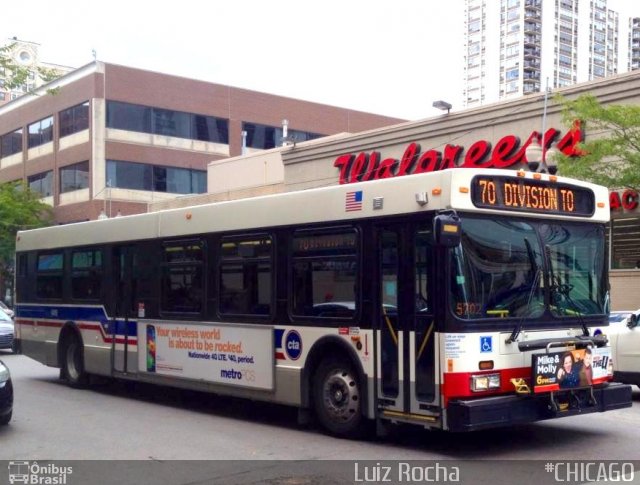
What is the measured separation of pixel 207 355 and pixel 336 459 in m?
3.76

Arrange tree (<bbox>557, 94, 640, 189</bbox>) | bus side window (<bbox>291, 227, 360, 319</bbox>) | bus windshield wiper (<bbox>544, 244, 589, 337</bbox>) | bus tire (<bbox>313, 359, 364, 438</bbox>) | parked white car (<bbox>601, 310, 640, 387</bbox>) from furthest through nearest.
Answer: tree (<bbox>557, 94, 640, 189</bbox>) < parked white car (<bbox>601, 310, 640, 387</bbox>) < bus side window (<bbox>291, 227, 360, 319</bbox>) < bus tire (<bbox>313, 359, 364, 438</bbox>) < bus windshield wiper (<bbox>544, 244, 589, 337</bbox>)

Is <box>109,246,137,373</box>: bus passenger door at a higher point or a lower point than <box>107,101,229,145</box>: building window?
lower

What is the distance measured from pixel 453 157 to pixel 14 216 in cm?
3026

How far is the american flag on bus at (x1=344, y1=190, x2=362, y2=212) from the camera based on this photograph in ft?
33.2

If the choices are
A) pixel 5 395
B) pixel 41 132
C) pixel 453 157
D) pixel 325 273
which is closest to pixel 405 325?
pixel 325 273

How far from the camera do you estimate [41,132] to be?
5494 cm

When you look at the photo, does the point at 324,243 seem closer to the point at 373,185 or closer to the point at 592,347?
the point at 373,185

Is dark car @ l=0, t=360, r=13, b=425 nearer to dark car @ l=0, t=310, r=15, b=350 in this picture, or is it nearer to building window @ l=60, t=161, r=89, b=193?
dark car @ l=0, t=310, r=15, b=350

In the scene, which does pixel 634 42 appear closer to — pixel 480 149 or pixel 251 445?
pixel 480 149

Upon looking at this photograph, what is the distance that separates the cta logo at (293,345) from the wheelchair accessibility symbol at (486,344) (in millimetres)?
2649

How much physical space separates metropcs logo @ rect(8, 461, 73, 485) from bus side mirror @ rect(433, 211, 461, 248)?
431 cm

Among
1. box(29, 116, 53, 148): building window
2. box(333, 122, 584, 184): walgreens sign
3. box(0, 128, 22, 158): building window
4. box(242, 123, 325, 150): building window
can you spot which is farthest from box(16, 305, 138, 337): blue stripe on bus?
box(0, 128, 22, 158): building window

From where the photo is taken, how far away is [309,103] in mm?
58219

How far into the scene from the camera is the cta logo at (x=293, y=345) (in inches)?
424
